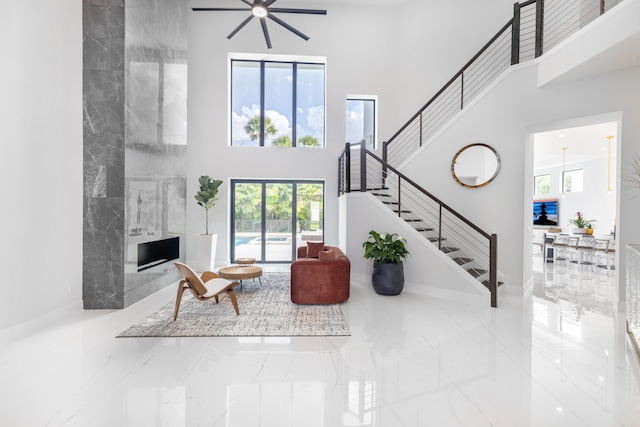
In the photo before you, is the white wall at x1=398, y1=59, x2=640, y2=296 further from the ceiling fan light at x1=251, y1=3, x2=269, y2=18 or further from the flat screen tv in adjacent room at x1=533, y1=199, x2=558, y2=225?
the flat screen tv in adjacent room at x1=533, y1=199, x2=558, y2=225

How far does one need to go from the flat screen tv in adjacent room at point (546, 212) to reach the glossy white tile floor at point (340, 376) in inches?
332

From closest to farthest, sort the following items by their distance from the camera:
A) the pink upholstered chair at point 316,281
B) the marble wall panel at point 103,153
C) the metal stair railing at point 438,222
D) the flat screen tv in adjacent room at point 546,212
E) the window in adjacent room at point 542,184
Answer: the marble wall panel at point 103,153 → the pink upholstered chair at point 316,281 → the metal stair railing at point 438,222 → the flat screen tv in adjacent room at point 546,212 → the window in adjacent room at point 542,184

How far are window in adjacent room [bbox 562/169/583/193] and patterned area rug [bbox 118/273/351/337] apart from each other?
1086 centimetres

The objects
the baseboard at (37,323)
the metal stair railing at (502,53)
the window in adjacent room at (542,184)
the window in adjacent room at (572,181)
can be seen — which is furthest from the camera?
the window in adjacent room at (542,184)

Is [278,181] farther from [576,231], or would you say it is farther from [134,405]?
[576,231]

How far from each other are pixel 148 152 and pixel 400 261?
4.91 meters

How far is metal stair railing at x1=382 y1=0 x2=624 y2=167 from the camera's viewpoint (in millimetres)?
5344

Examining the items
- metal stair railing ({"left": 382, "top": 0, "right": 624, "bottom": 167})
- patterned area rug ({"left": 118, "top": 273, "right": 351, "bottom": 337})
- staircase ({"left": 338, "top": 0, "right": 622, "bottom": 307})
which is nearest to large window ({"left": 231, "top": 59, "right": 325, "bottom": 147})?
staircase ({"left": 338, "top": 0, "right": 622, "bottom": 307})

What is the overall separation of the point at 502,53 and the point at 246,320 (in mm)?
7776

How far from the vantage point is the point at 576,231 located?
8008 millimetres

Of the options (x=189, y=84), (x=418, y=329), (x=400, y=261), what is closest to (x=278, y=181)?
(x=189, y=84)

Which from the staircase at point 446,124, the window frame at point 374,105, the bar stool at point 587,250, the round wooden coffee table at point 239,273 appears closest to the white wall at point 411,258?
the staircase at point 446,124

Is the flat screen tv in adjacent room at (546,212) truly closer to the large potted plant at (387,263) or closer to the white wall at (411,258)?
the white wall at (411,258)

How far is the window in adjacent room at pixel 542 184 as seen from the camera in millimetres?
11289
